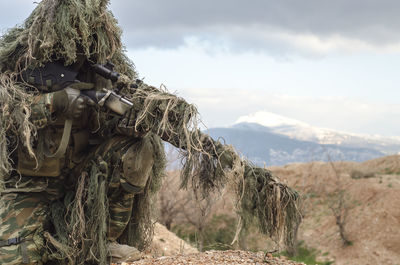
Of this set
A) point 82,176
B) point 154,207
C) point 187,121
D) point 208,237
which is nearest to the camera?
point 187,121

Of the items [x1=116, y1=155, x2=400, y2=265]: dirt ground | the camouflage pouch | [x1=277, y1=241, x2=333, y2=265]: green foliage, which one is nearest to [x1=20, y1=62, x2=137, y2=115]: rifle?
the camouflage pouch

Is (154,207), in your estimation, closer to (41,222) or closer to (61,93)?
(41,222)

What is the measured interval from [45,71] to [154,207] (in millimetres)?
1817

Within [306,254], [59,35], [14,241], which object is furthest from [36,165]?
[306,254]

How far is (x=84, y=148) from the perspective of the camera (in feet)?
14.5

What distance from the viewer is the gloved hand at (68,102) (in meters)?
3.79

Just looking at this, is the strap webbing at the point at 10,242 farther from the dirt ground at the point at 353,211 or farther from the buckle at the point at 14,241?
the dirt ground at the point at 353,211

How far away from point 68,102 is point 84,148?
755 millimetres

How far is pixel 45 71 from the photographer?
157 inches

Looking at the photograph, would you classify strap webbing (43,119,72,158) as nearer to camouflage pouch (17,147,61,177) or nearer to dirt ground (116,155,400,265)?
camouflage pouch (17,147,61,177)

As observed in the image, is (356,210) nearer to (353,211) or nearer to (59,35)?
(353,211)

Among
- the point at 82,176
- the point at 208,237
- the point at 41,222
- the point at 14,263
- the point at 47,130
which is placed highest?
the point at 47,130

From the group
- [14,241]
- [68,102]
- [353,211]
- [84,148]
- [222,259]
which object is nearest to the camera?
[222,259]

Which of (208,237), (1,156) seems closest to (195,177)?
(1,156)
